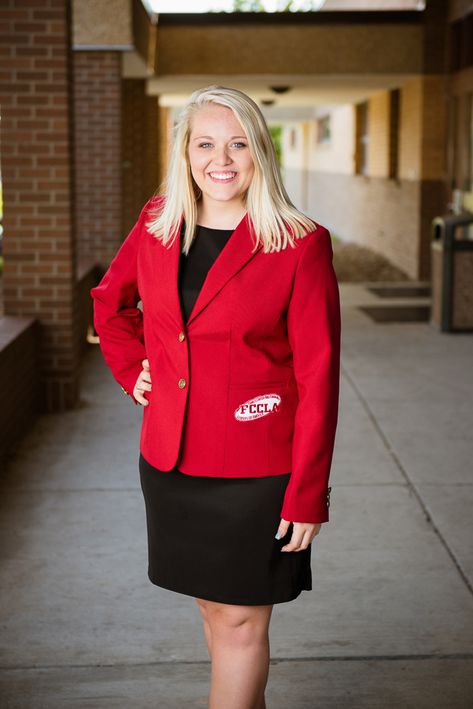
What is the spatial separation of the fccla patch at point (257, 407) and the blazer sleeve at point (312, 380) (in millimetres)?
71

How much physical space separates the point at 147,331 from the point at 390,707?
154cm

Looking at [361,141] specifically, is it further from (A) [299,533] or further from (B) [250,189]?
(A) [299,533]

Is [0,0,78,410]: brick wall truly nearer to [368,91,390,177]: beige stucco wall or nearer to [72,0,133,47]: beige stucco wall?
[72,0,133,47]: beige stucco wall

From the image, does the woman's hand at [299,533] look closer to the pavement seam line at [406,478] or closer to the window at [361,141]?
the pavement seam line at [406,478]

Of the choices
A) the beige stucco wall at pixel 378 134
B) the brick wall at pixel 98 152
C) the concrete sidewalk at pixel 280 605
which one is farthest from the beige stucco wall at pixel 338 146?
the concrete sidewalk at pixel 280 605

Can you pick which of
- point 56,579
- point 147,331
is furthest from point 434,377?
point 147,331

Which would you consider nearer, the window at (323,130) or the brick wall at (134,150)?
the brick wall at (134,150)

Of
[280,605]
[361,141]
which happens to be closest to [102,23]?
[280,605]

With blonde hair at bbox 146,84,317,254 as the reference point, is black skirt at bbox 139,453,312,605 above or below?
below

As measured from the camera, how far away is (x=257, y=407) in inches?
101

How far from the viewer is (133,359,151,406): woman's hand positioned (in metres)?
2.80

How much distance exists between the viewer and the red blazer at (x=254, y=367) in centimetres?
250

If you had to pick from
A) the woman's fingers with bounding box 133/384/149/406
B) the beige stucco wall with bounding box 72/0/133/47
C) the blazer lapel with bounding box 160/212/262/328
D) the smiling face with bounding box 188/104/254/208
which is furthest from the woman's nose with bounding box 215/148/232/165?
the beige stucco wall with bounding box 72/0/133/47

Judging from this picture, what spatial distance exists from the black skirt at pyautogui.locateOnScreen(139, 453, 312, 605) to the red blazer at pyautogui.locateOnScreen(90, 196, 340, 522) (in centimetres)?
5
